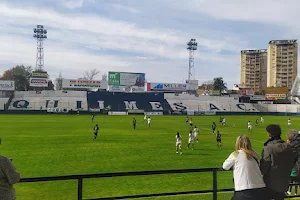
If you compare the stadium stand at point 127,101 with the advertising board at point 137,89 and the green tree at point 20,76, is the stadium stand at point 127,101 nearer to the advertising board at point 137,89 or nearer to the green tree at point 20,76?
the advertising board at point 137,89

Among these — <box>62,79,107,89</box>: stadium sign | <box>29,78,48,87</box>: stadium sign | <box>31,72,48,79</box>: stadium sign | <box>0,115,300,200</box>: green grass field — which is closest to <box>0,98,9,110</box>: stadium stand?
<box>29,78,48,87</box>: stadium sign

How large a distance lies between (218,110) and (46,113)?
4759 cm

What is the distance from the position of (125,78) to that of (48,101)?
1008 inches

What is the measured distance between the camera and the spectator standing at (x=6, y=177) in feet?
13.0

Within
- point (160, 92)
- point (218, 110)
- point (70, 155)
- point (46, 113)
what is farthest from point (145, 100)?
point (70, 155)

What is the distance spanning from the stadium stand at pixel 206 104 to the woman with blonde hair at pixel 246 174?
82751 millimetres

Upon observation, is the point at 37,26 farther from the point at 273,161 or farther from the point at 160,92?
the point at 273,161

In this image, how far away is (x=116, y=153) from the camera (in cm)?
2094

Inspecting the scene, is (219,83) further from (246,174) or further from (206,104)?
(246,174)

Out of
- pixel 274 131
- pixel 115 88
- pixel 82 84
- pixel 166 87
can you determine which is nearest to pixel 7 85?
pixel 82 84

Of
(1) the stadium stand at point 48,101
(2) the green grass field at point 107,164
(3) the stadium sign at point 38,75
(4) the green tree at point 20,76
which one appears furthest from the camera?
(4) the green tree at point 20,76

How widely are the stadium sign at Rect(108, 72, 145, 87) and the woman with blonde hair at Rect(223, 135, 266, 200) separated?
297 ft

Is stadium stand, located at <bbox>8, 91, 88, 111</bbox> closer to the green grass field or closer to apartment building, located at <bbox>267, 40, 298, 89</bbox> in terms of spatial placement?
the green grass field

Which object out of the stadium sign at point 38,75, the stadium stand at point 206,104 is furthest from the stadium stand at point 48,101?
the stadium stand at point 206,104
